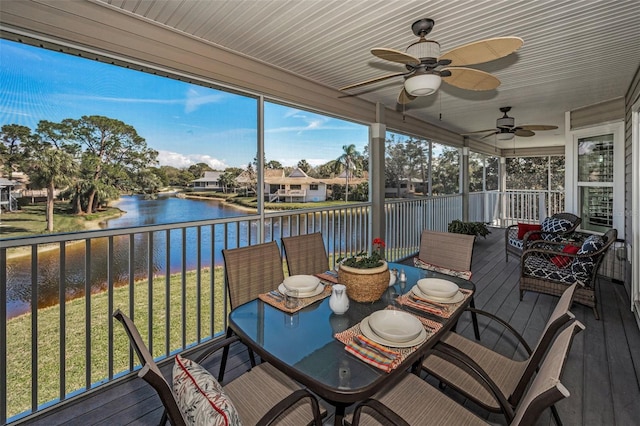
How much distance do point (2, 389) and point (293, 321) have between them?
1.88 meters

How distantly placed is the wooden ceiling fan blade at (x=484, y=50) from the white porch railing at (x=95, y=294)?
7.33ft

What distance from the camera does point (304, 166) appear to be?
12.9 feet

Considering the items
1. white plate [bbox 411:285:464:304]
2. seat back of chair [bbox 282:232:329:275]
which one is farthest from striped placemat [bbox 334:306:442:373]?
seat back of chair [bbox 282:232:329:275]

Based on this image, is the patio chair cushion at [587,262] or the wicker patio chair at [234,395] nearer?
the wicker patio chair at [234,395]

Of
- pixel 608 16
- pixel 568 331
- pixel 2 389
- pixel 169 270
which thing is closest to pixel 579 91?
pixel 608 16

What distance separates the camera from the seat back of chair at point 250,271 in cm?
208

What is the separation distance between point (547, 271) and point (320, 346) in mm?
3423

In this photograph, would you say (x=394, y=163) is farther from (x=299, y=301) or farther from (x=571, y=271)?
(x=299, y=301)

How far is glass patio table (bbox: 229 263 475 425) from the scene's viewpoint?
113cm

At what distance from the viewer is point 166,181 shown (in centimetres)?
254

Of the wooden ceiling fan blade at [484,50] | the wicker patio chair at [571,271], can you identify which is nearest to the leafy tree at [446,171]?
the wicker patio chair at [571,271]

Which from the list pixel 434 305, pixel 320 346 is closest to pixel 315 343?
pixel 320 346

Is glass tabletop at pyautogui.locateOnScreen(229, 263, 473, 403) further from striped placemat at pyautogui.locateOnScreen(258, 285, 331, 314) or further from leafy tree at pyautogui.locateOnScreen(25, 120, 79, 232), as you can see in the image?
leafy tree at pyautogui.locateOnScreen(25, 120, 79, 232)

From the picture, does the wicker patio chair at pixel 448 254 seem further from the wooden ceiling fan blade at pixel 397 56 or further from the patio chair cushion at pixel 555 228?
the patio chair cushion at pixel 555 228
